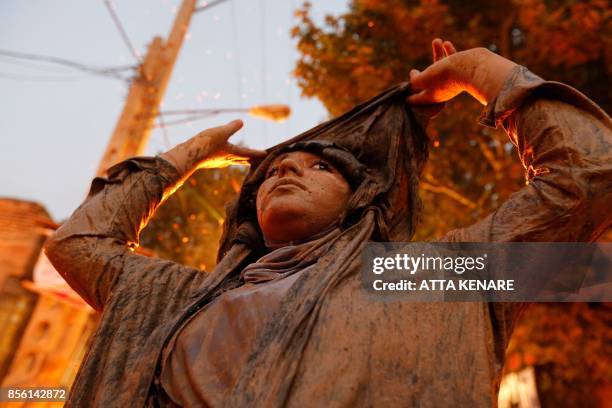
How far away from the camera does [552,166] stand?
2043mm

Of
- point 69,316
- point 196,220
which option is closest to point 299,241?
point 69,316

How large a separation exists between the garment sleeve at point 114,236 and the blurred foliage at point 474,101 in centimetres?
568

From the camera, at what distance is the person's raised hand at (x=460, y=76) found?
2.39 meters

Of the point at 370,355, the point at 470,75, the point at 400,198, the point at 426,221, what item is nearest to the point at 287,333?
the point at 370,355

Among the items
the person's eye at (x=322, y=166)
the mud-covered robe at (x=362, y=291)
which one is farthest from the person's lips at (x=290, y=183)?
the mud-covered robe at (x=362, y=291)

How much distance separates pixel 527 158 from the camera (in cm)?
225

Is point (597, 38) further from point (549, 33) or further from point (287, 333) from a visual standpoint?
point (287, 333)

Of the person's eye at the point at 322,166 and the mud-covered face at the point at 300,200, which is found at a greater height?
the person's eye at the point at 322,166

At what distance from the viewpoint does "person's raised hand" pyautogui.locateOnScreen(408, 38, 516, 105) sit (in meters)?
2.39

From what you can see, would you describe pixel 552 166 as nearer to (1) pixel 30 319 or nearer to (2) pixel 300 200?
(2) pixel 300 200

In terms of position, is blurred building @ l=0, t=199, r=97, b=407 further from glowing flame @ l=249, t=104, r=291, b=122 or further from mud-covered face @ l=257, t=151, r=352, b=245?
mud-covered face @ l=257, t=151, r=352, b=245

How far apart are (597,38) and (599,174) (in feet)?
22.4

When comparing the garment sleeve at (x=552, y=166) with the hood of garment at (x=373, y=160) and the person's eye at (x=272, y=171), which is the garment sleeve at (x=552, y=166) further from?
the person's eye at (x=272, y=171)

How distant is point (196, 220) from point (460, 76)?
870cm
